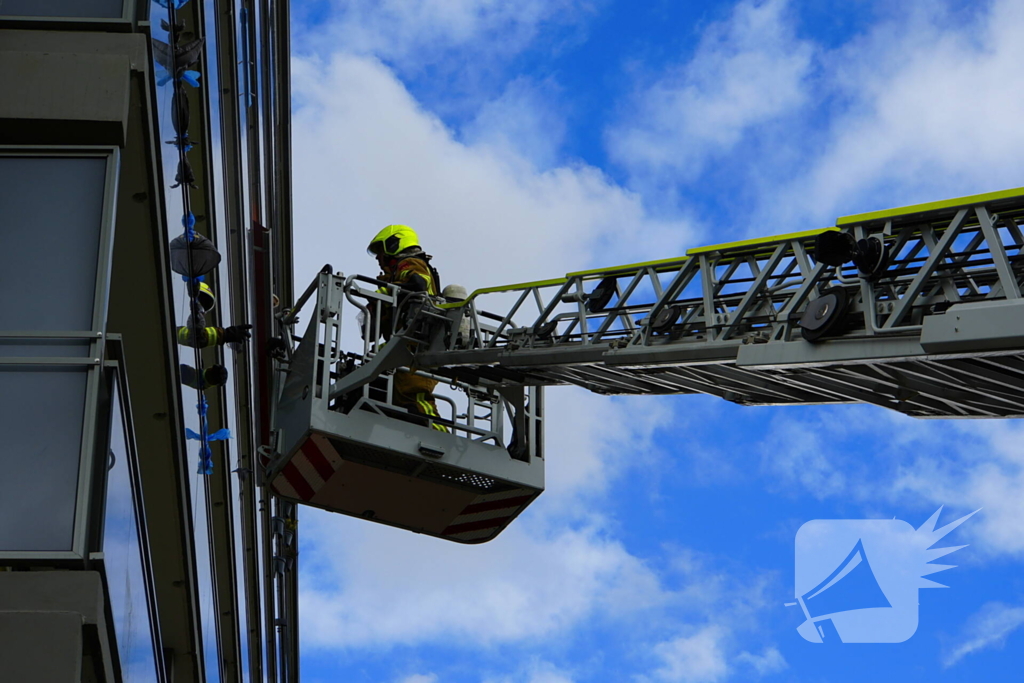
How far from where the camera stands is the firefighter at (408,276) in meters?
14.6

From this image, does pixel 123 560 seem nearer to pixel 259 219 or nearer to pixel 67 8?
pixel 67 8

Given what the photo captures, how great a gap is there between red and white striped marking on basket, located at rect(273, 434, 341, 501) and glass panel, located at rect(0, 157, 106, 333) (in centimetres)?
647

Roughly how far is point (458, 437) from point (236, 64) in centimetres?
606

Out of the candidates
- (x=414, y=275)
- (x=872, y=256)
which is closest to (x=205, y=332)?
(x=414, y=275)

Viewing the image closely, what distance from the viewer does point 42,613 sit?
20.8 ft

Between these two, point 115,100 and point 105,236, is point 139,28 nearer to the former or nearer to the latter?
point 115,100

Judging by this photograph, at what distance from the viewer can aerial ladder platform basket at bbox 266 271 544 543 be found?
13906 millimetres

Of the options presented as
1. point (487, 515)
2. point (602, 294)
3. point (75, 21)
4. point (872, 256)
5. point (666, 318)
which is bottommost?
point (872, 256)

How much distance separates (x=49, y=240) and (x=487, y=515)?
29.3 feet

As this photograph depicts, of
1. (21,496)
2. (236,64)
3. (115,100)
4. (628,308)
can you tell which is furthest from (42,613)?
(236,64)

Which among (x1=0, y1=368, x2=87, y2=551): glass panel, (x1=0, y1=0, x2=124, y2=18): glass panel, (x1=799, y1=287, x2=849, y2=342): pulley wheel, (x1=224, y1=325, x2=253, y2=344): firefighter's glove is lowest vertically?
(x1=0, y1=368, x2=87, y2=551): glass panel

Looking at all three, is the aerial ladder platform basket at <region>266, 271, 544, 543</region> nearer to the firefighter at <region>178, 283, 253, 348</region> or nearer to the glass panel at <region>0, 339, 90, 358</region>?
the firefighter at <region>178, 283, 253, 348</region>

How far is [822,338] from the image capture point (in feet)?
32.4

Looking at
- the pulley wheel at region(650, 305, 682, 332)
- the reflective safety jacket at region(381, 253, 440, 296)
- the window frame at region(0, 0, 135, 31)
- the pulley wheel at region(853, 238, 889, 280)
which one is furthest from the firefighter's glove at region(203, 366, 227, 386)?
the pulley wheel at region(853, 238, 889, 280)
